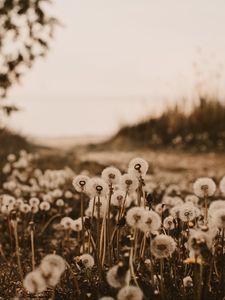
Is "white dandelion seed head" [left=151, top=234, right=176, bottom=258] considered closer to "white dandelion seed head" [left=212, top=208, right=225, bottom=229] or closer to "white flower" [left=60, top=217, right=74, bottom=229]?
"white dandelion seed head" [left=212, top=208, right=225, bottom=229]

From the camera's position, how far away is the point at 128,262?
2926 mm

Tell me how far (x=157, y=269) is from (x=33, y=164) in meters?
6.70

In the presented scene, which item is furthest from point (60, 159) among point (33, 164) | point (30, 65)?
point (30, 65)

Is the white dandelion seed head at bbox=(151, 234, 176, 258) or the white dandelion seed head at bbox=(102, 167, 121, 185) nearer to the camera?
the white dandelion seed head at bbox=(151, 234, 176, 258)

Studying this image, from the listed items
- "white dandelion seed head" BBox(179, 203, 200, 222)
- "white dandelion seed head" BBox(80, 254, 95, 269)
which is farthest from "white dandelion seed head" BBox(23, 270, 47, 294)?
"white dandelion seed head" BBox(179, 203, 200, 222)

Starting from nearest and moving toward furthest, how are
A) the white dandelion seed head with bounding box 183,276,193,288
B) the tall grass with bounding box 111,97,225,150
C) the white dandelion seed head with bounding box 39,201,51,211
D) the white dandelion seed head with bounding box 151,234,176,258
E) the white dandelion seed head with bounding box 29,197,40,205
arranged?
1. the white dandelion seed head with bounding box 151,234,176,258
2. the white dandelion seed head with bounding box 183,276,193,288
3. the white dandelion seed head with bounding box 29,197,40,205
4. the white dandelion seed head with bounding box 39,201,51,211
5. the tall grass with bounding box 111,97,225,150

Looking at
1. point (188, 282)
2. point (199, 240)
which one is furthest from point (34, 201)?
point (199, 240)

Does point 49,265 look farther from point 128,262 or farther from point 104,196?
point 104,196

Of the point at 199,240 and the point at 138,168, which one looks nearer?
the point at 199,240

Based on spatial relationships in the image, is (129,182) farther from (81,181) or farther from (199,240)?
(199,240)

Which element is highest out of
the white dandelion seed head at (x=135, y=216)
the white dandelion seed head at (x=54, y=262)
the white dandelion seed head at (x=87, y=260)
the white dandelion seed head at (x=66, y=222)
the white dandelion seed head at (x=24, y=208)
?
the white dandelion seed head at (x=24, y=208)

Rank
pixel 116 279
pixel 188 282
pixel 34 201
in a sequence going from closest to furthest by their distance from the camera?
pixel 116 279 < pixel 188 282 < pixel 34 201

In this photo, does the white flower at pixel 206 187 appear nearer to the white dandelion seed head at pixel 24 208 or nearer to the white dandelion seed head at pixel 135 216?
the white dandelion seed head at pixel 135 216

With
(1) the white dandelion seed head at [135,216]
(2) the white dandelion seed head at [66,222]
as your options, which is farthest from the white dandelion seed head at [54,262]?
A: (2) the white dandelion seed head at [66,222]
